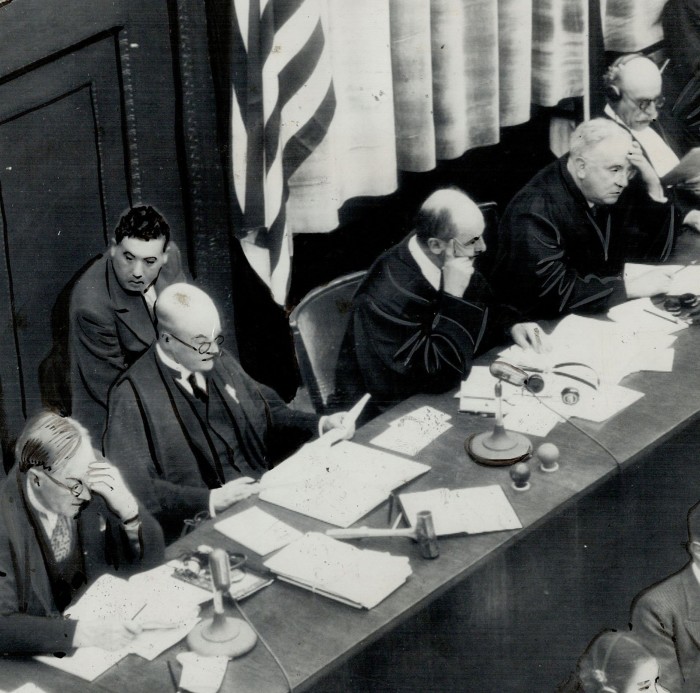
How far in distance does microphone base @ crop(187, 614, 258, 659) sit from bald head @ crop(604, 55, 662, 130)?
3246mm

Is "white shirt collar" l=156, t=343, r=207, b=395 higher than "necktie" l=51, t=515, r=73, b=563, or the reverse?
"white shirt collar" l=156, t=343, r=207, b=395

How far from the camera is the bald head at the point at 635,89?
17.2 feet

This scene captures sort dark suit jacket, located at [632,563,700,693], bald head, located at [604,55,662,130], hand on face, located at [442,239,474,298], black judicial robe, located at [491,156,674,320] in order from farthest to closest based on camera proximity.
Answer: bald head, located at [604,55,662,130] → black judicial robe, located at [491,156,674,320] → hand on face, located at [442,239,474,298] → dark suit jacket, located at [632,563,700,693]

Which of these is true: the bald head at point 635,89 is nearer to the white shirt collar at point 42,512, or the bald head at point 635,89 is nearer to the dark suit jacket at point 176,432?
the dark suit jacket at point 176,432

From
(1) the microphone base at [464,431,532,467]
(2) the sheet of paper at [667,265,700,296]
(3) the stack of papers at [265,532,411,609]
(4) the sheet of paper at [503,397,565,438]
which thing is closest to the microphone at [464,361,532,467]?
(1) the microphone base at [464,431,532,467]

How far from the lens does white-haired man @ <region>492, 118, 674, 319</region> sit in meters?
4.97

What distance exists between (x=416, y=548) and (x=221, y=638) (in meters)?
0.76

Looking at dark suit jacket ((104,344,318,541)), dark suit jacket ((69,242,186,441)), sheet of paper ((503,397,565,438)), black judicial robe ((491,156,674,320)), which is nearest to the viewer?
dark suit jacket ((69,242,186,441))

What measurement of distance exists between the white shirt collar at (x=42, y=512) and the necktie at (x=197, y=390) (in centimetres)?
68

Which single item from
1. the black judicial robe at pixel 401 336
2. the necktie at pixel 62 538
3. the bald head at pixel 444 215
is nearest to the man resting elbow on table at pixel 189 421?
the necktie at pixel 62 538

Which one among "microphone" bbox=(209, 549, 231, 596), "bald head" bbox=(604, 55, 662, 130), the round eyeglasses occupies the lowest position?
"microphone" bbox=(209, 549, 231, 596)

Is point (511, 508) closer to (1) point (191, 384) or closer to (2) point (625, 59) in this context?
(1) point (191, 384)

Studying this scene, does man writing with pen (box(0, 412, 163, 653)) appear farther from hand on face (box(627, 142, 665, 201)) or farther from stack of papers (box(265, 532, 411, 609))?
hand on face (box(627, 142, 665, 201))

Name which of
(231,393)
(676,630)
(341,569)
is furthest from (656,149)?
(341,569)
